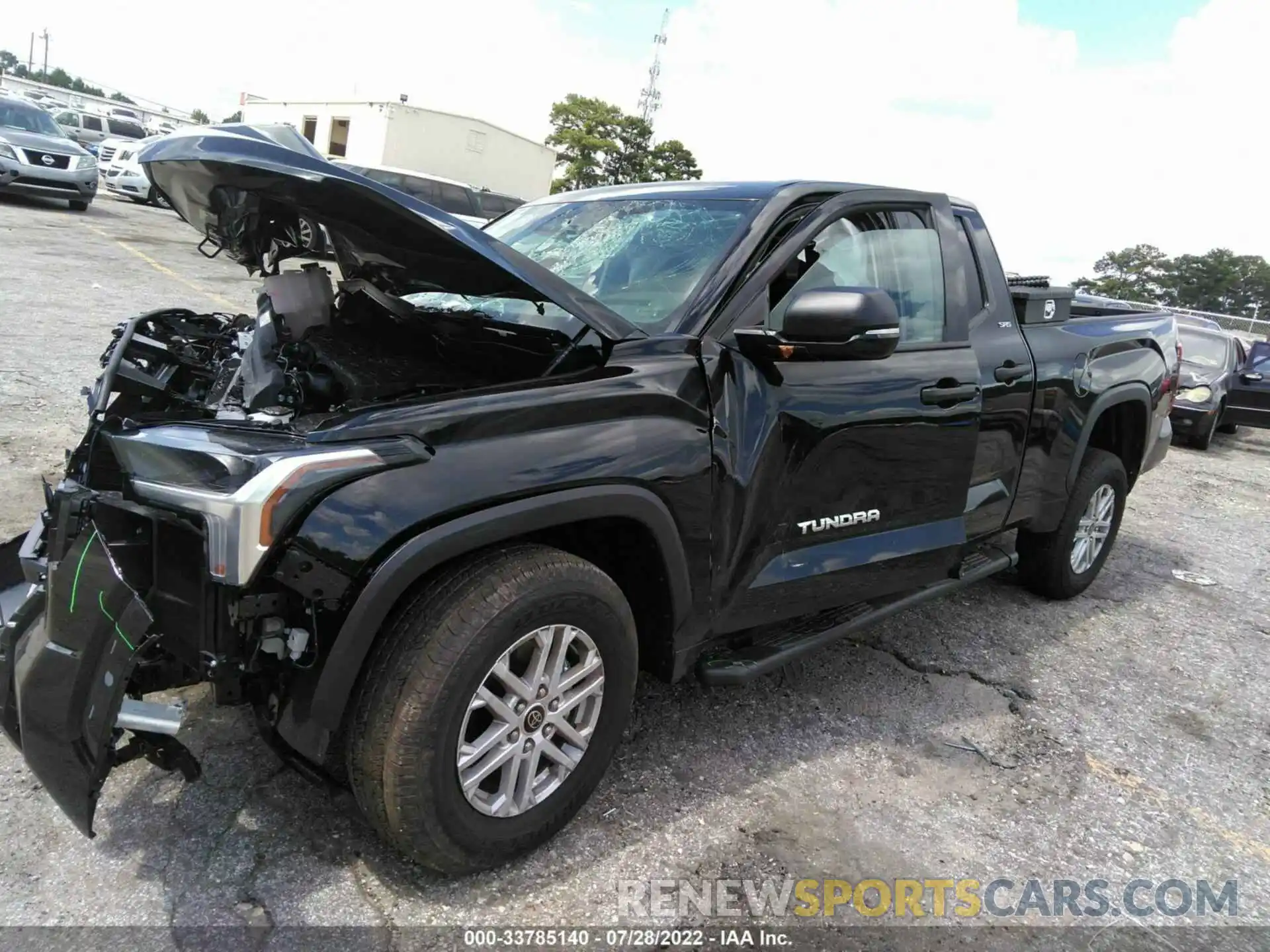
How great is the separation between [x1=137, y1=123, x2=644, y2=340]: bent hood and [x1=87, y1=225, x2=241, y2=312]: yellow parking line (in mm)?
8200

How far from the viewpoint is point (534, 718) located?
2.34 m

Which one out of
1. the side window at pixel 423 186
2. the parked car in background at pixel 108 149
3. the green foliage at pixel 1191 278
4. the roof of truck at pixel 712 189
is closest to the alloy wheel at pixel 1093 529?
the roof of truck at pixel 712 189

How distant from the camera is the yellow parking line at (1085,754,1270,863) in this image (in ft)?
9.71

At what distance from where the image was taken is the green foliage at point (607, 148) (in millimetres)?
42625

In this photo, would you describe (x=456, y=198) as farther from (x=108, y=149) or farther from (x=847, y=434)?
(x=847, y=434)

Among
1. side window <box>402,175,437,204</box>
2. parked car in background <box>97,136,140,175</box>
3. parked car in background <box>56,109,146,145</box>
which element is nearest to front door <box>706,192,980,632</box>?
side window <box>402,175,437,204</box>

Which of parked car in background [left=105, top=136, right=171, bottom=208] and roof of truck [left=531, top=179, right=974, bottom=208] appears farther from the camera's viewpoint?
parked car in background [left=105, top=136, right=171, bottom=208]

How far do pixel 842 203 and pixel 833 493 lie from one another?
103cm

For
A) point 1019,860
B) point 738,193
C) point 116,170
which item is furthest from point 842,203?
point 116,170

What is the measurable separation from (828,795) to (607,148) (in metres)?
42.5

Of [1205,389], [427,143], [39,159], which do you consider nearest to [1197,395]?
[1205,389]

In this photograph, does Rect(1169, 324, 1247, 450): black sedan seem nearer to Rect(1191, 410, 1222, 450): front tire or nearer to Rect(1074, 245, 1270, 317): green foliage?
Rect(1191, 410, 1222, 450): front tire

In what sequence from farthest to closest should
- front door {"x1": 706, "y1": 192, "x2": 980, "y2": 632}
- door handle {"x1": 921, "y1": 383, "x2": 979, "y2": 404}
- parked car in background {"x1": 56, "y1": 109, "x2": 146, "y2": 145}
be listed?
parked car in background {"x1": 56, "y1": 109, "x2": 146, "y2": 145} → door handle {"x1": 921, "y1": 383, "x2": 979, "y2": 404} → front door {"x1": 706, "y1": 192, "x2": 980, "y2": 632}

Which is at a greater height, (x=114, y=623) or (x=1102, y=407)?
(x=1102, y=407)
